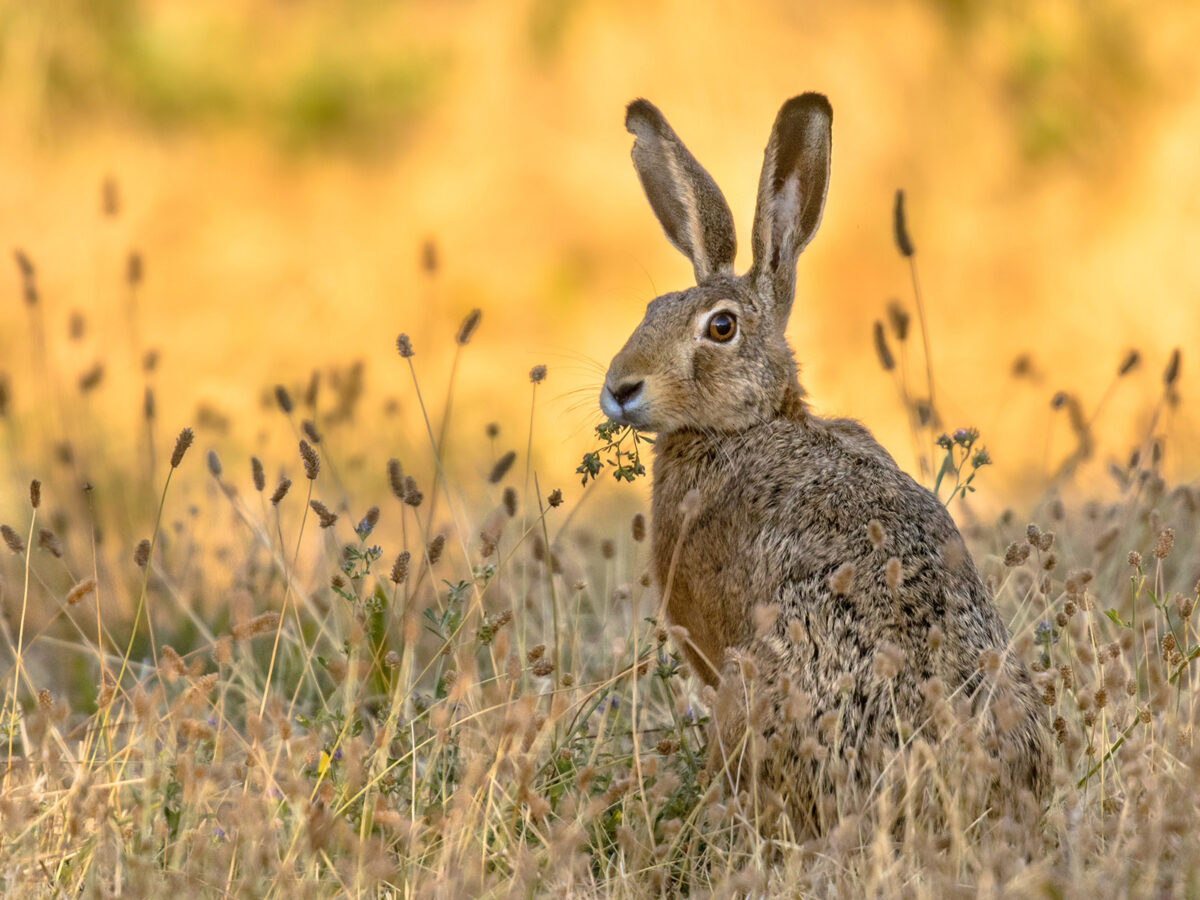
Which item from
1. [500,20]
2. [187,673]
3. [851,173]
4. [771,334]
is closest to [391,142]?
[500,20]

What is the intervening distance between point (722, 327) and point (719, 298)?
104 mm

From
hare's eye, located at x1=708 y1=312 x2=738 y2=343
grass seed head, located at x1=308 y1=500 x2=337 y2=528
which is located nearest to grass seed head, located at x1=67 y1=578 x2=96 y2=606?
grass seed head, located at x1=308 y1=500 x2=337 y2=528

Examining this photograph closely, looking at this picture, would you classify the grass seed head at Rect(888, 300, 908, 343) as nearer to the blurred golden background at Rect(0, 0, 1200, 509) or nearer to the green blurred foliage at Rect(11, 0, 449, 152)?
the blurred golden background at Rect(0, 0, 1200, 509)

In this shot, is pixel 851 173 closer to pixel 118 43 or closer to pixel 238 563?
pixel 118 43

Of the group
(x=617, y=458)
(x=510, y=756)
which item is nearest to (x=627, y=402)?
(x=617, y=458)

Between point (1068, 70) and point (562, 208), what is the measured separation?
14.4 ft

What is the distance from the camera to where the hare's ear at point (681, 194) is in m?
4.93

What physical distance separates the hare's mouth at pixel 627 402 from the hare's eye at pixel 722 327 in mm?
313

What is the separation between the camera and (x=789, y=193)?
486cm

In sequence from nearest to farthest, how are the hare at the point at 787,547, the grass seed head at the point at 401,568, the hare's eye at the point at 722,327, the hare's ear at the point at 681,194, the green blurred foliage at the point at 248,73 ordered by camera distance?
the hare at the point at 787,547
the grass seed head at the point at 401,568
the hare's eye at the point at 722,327
the hare's ear at the point at 681,194
the green blurred foliage at the point at 248,73

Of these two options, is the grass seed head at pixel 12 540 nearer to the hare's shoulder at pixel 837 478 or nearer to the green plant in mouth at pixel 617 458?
the green plant in mouth at pixel 617 458

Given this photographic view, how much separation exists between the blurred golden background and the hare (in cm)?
630

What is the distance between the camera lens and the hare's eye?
467 cm


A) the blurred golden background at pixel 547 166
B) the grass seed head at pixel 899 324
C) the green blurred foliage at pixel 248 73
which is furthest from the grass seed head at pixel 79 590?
the green blurred foliage at pixel 248 73
